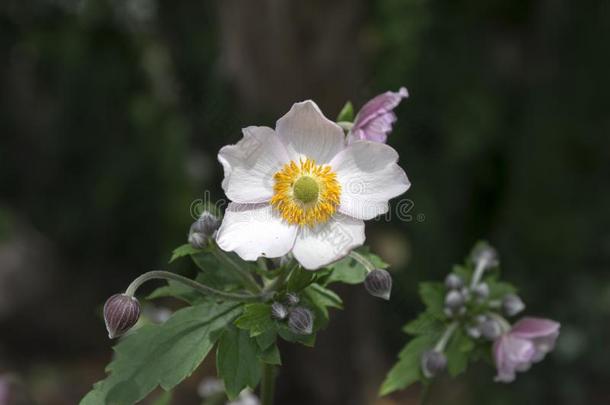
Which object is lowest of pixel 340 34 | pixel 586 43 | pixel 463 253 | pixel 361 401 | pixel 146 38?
pixel 361 401

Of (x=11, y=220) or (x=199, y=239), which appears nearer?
(x=199, y=239)

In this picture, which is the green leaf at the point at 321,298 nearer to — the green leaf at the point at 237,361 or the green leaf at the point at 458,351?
the green leaf at the point at 237,361

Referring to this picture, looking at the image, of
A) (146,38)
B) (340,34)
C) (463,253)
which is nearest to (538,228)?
(463,253)

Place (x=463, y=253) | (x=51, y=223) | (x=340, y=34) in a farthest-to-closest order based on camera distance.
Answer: (x=51, y=223), (x=463, y=253), (x=340, y=34)

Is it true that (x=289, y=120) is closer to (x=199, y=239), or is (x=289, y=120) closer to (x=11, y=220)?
(x=199, y=239)

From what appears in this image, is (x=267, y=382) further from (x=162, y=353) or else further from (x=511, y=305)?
(x=511, y=305)

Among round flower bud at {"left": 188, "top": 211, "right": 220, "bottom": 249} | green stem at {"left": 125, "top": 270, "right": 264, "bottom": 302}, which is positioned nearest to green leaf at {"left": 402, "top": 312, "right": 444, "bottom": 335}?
green stem at {"left": 125, "top": 270, "right": 264, "bottom": 302}

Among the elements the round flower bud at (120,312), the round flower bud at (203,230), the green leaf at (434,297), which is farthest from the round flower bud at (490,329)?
the round flower bud at (120,312)

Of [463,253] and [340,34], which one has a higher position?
[340,34]
